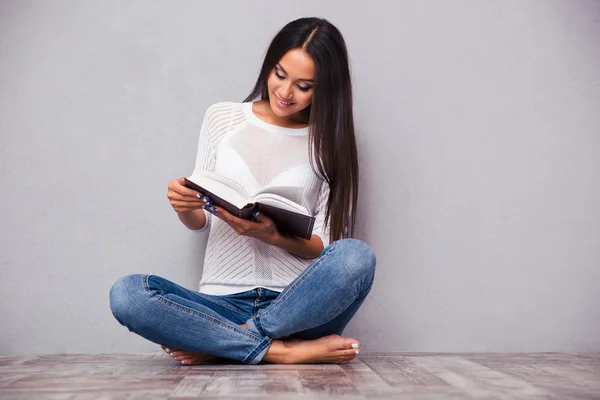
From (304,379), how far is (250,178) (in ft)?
2.14

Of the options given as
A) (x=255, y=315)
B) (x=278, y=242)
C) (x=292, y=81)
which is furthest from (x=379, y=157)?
(x=255, y=315)

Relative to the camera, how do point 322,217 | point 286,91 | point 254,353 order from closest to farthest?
point 254,353 < point 286,91 < point 322,217

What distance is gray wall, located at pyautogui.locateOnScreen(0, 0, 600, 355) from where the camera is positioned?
1972 millimetres

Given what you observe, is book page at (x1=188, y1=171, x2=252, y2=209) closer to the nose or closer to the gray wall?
the nose

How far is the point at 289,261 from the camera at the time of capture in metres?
1.81

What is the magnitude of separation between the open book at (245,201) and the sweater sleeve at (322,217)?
11.7 inches

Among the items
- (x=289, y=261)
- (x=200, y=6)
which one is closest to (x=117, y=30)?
(x=200, y=6)

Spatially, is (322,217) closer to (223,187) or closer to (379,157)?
(379,157)

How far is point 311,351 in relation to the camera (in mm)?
1641

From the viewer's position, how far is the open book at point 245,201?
4.81 ft

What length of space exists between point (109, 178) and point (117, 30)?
1.60ft

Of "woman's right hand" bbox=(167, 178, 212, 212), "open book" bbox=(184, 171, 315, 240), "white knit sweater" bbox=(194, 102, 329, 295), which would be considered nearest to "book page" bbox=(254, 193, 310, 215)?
"open book" bbox=(184, 171, 315, 240)

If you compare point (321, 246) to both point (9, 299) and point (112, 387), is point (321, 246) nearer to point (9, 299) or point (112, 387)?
point (112, 387)

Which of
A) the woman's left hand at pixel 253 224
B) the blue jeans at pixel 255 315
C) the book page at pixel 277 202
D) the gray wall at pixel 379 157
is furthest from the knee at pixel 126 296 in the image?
the gray wall at pixel 379 157
